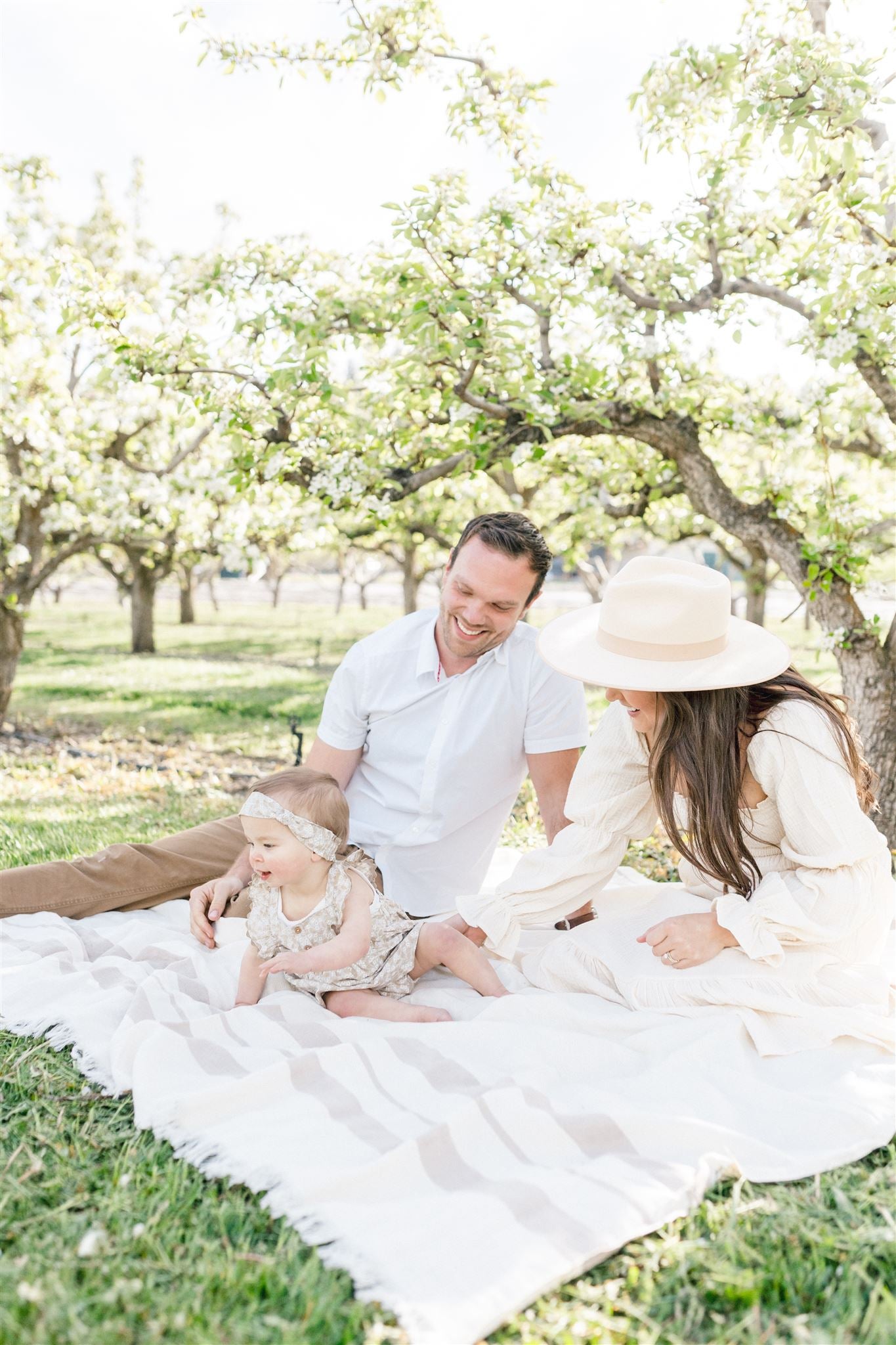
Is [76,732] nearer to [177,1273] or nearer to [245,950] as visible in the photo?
[245,950]

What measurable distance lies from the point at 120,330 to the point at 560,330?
2797 millimetres

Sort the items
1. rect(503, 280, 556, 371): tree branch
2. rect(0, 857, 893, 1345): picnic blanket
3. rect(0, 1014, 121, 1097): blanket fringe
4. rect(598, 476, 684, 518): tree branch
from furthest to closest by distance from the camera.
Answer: rect(598, 476, 684, 518): tree branch
rect(503, 280, 556, 371): tree branch
rect(0, 1014, 121, 1097): blanket fringe
rect(0, 857, 893, 1345): picnic blanket

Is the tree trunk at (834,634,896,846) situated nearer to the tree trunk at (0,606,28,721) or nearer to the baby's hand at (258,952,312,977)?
the baby's hand at (258,952,312,977)

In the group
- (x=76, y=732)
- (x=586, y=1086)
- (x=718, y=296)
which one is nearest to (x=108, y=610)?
(x=76, y=732)

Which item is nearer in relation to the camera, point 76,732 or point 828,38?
point 828,38

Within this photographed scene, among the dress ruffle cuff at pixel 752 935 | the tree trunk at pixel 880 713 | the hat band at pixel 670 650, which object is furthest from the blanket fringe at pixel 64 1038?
the tree trunk at pixel 880 713

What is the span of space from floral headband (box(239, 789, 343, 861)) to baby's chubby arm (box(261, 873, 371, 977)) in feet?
0.72

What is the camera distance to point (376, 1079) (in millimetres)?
2701

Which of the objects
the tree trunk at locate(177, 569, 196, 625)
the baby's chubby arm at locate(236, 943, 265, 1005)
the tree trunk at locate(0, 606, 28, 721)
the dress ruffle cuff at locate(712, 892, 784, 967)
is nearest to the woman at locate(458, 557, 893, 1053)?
the dress ruffle cuff at locate(712, 892, 784, 967)

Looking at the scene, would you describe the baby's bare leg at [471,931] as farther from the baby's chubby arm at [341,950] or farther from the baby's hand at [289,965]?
the baby's hand at [289,965]

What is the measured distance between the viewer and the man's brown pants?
398cm

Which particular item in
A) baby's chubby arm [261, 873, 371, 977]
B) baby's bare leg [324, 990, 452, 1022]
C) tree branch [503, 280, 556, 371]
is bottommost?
baby's bare leg [324, 990, 452, 1022]

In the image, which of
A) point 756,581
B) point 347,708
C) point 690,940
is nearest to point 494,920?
point 690,940

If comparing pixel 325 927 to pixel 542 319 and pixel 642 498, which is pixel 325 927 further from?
pixel 642 498
